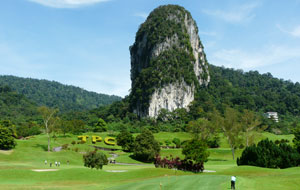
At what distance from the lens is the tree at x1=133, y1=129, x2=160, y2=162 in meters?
79.8

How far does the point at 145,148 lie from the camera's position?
8038 centimetres

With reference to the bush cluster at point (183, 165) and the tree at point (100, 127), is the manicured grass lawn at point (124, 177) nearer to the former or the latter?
the bush cluster at point (183, 165)

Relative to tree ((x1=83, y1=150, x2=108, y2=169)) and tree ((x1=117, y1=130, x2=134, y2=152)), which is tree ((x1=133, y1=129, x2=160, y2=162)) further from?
tree ((x1=83, y1=150, x2=108, y2=169))

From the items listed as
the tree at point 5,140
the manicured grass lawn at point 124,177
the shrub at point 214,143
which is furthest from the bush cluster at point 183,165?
the shrub at point 214,143

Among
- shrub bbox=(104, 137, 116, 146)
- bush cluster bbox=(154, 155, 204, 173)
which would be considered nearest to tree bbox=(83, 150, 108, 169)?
bush cluster bbox=(154, 155, 204, 173)

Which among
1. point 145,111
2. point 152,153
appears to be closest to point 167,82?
point 145,111

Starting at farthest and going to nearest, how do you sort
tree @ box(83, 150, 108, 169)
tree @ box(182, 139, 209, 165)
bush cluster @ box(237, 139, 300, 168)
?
tree @ box(182, 139, 209, 165), bush cluster @ box(237, 139, 300, 168), tree @ box(83, 150, 108, 169)

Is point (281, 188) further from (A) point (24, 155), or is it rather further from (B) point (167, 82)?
(B) point (167, 82)

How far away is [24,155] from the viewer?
232 ft

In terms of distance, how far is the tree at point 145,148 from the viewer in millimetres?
79812

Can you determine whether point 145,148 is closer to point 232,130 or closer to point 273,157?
point 232,130

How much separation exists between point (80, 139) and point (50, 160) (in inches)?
1574

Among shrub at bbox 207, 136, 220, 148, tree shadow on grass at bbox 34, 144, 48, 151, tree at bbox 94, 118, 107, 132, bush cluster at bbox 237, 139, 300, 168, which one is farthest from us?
tree at bbox 94, 118, 107, 132

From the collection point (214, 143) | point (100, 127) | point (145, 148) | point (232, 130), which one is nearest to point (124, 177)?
point (145, 148)
